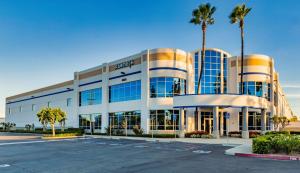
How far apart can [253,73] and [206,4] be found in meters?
12.2

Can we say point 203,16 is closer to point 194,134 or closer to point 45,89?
point 194,134

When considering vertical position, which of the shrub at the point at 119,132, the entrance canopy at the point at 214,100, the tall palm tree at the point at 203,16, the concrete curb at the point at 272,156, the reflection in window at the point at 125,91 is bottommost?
the shrub at the point at 119,132

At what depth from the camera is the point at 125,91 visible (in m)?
46.8

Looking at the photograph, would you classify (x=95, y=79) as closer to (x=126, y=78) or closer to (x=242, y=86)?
(x=126, y=78)

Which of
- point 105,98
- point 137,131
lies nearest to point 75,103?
point 105,98

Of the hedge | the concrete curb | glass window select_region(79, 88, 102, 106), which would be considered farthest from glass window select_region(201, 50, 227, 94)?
the concrete curb

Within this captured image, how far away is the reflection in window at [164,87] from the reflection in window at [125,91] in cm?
264

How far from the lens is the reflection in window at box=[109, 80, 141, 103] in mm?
44641

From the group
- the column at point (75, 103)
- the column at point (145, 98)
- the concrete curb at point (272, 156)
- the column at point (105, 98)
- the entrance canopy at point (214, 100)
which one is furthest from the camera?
the column at point (75, 103)

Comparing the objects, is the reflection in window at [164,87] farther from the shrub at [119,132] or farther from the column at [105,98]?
the column at [105,98]

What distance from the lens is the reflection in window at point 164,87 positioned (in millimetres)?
42094

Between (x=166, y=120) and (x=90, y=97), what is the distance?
1840 cm

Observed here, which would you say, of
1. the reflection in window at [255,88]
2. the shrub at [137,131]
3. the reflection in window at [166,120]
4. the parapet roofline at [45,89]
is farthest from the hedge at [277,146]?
the parapet roofline at [45,89]

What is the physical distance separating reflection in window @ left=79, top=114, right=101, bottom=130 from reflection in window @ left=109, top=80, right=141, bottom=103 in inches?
190
